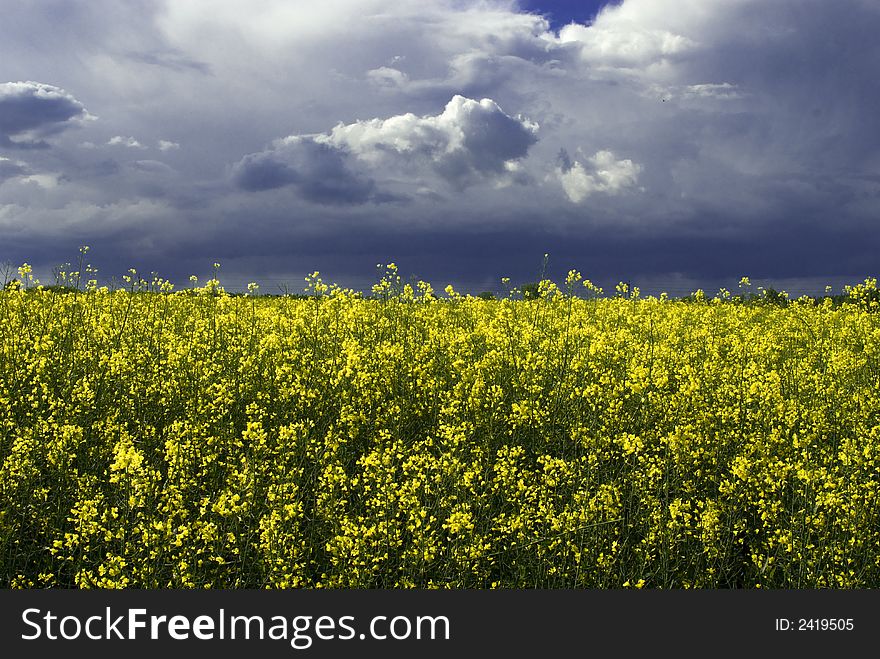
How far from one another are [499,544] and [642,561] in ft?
3.02

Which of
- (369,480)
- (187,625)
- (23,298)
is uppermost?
(23,298)

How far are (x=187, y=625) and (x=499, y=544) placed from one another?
6.62 feet

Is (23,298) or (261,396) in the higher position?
(23,298)

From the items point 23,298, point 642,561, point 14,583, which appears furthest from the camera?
point 23,298

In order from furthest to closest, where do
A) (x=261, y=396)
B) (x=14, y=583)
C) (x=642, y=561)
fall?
(x=261, y=396), (x=642, y=561), (x=14, y=583)

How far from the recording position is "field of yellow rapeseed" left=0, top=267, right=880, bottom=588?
4316 millimetres

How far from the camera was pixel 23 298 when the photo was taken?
1090 cm

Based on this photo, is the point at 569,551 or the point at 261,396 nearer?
the point at 569,551

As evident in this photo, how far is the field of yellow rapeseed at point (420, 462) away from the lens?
4316 millimetres

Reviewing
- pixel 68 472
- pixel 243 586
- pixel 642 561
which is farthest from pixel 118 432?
pixel 642 561

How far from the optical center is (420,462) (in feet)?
16.3

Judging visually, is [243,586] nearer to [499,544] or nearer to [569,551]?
[499,544]

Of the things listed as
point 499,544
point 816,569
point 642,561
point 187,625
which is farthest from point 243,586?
point 816,569

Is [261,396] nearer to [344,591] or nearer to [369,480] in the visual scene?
[369,480]
